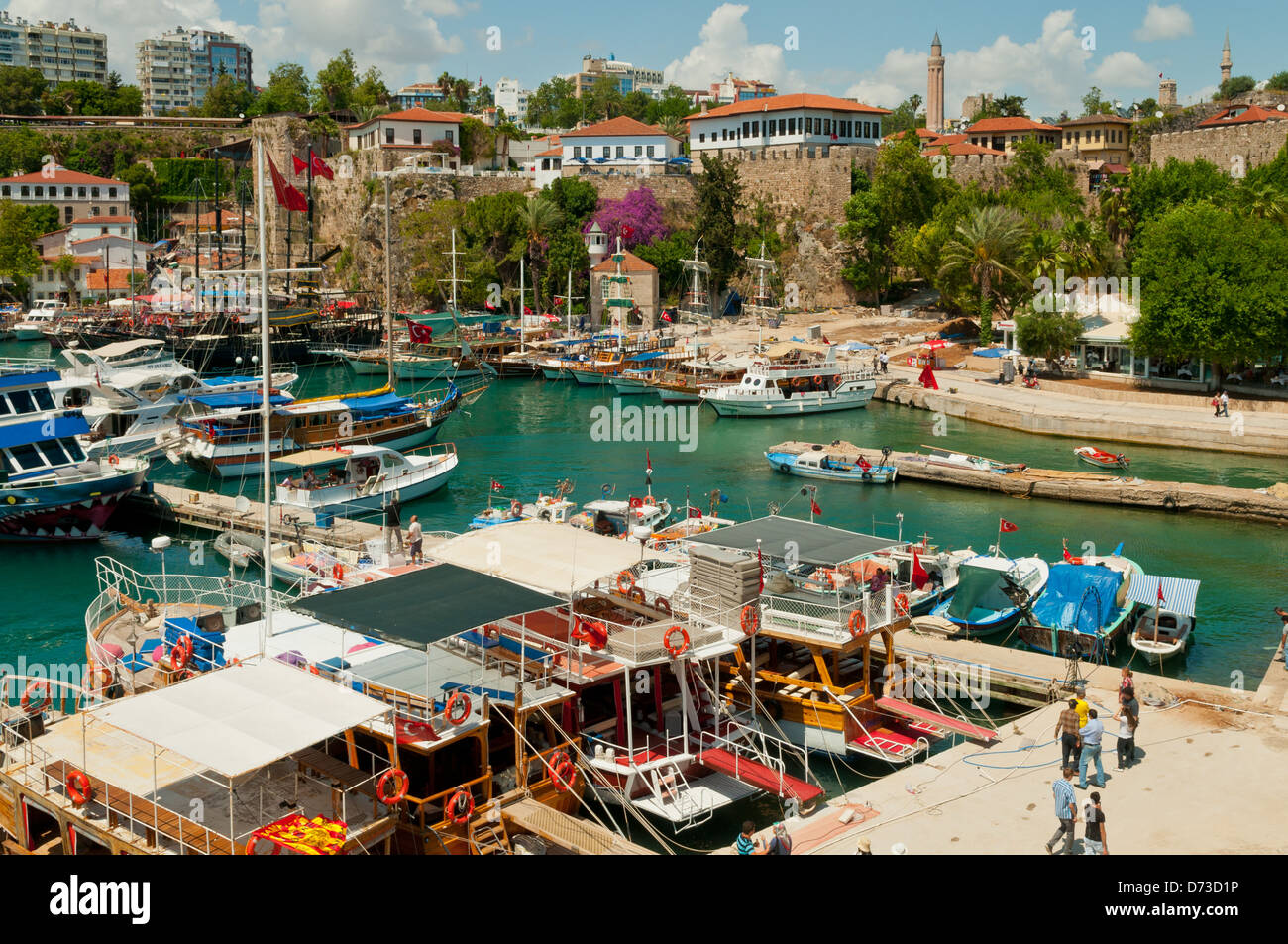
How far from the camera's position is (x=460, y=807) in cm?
1379

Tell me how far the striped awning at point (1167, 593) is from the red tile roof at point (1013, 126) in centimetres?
6431

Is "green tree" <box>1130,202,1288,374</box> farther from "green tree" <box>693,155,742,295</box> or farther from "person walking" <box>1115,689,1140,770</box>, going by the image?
"person walking" <box>1115,689,1140,770</box>

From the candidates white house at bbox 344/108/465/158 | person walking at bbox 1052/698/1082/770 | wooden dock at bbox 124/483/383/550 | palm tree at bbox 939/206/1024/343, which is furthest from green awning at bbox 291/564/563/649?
white house at bbox 344/108/465/158

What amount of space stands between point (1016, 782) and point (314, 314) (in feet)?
190

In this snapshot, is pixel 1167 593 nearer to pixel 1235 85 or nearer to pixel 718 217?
pixel 718 217

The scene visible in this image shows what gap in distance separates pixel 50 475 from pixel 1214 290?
37.9 meters

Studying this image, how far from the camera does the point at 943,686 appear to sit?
19.8 metres

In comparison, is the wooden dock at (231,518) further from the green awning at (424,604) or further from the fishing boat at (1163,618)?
the fishing boat at (1163,618)

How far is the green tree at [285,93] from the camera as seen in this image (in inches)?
4363

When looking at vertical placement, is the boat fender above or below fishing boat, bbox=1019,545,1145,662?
above

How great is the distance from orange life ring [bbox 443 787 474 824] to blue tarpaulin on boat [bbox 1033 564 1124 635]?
12353 millimetres

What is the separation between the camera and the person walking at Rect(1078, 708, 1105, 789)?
15.1 meters

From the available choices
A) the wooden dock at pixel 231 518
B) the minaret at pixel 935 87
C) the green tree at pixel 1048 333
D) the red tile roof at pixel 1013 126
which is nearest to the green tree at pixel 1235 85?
the minaret at pixel 935 87
